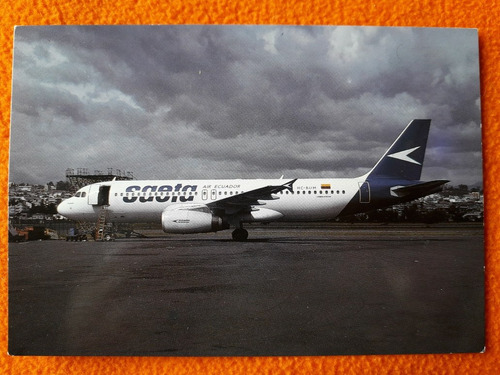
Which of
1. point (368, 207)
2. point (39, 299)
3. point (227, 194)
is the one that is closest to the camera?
point (39, 299)

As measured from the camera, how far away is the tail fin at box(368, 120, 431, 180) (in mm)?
1183

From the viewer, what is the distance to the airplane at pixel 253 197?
125cm

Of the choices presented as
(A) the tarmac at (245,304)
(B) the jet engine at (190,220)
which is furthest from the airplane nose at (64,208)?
(B) the jet engine at (190,220)

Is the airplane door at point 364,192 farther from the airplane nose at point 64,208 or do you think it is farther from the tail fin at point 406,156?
the airplane nose at point 64,208

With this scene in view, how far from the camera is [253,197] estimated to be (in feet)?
6.15

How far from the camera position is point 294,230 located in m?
1.64

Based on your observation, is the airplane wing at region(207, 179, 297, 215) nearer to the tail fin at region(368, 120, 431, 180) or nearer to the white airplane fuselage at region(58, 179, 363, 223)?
the white airplane fuselage at region(58, 179, 363, 223)

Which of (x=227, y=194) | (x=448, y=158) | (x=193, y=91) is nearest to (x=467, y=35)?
(x=448, y=158)

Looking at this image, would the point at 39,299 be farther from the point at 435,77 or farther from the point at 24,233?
the point at 435,77

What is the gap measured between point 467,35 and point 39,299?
64.4 inches

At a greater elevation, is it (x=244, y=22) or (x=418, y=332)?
(x=244, y=22)

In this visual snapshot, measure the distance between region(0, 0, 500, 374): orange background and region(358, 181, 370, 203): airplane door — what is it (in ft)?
1.28

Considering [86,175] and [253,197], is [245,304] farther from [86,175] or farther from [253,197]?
[253,197]

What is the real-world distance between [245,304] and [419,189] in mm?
737
